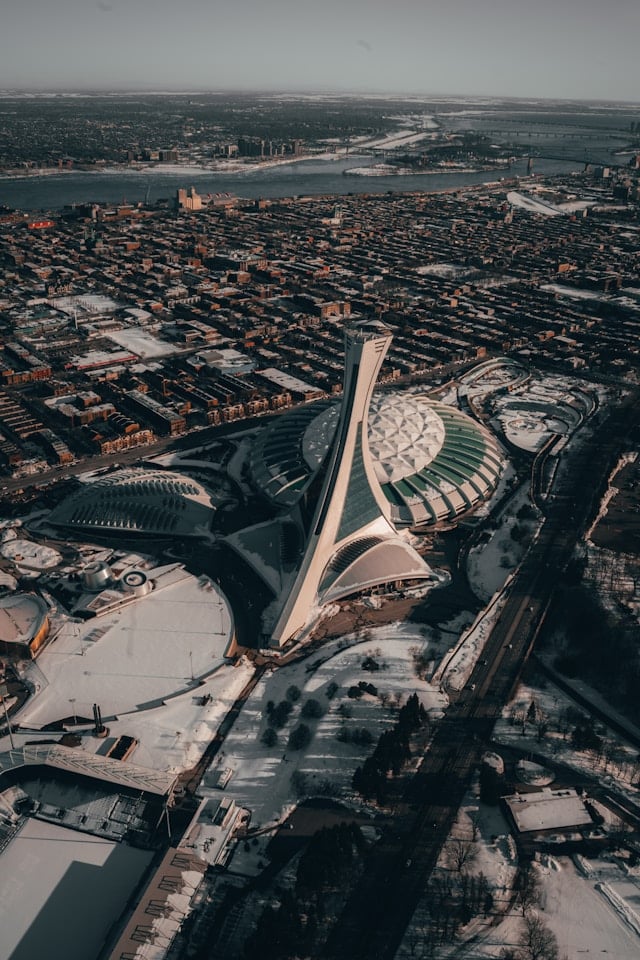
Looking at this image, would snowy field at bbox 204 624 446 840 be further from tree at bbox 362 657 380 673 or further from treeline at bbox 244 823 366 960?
treeline at bbox 244 823 366 960

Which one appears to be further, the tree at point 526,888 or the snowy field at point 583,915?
the tree at point 526,888

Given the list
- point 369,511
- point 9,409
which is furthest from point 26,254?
point 369,511

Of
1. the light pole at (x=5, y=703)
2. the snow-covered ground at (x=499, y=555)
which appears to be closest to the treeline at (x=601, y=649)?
the snow-covered ground at (x=499, y=555)

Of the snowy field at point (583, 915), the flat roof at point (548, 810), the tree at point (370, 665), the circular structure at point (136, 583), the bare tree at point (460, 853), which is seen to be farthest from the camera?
the circular structure at point (136, 583)

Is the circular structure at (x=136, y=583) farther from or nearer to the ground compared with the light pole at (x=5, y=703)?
farther from the ground

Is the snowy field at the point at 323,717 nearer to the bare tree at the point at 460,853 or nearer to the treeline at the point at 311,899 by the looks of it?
the treeline at the point at 311,899

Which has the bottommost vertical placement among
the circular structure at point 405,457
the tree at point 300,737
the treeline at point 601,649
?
the tree at point 300,737

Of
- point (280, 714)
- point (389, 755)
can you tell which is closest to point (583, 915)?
point (389, 755)

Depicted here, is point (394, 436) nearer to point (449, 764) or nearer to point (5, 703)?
point (449, 764)
